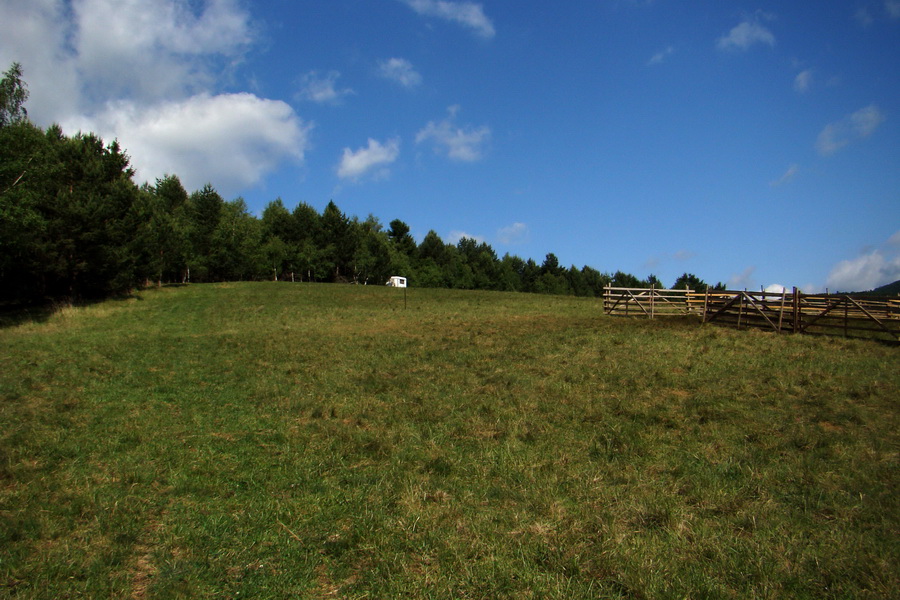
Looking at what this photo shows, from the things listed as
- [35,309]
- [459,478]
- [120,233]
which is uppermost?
[120,233]

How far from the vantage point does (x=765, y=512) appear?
602 centimetres

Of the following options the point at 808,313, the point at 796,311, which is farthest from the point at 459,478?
the point at 808,313

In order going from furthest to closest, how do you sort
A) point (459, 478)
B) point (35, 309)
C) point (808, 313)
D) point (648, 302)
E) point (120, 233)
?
point (120, 233) < point (35, 309) < point (648, 302) < point (808, 313) < point (459, 478)

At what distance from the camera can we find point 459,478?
23.5ft

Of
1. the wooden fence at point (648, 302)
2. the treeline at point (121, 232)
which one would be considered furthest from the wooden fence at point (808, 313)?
the treeline at point (121, 232)

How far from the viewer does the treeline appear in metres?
30.6

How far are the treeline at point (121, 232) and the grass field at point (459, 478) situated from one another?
2144 cm

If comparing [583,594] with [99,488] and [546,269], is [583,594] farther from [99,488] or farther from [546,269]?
[546,269]

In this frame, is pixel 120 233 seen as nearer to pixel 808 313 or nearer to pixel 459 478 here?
pixel 459 478


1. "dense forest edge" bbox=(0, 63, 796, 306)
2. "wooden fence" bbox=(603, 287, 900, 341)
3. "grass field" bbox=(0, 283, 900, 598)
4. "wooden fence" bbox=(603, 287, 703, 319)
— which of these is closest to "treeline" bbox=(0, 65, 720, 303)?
"dense forest edge" bbox=(0, 63, 796, 306)

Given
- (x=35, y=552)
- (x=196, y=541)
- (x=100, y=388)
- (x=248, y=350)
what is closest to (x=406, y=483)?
(x=196, y=541)

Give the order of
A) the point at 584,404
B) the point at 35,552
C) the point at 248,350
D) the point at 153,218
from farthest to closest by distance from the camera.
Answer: the point at 153,218 < the point at 248,350 < the point at 584,404 < the point at 35,552

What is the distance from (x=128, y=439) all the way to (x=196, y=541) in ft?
15.2

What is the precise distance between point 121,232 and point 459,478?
4150cm
